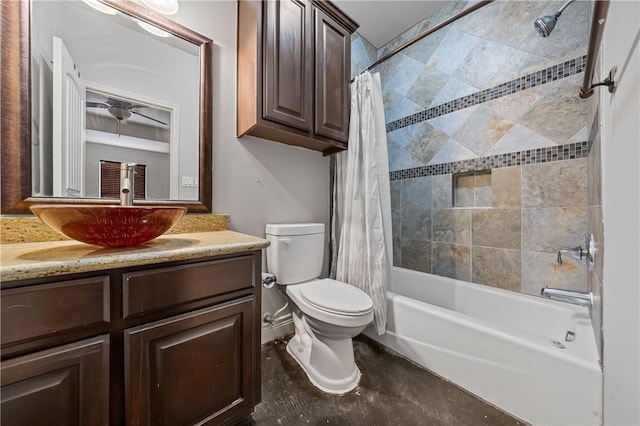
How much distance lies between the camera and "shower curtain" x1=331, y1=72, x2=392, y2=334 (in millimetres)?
1493

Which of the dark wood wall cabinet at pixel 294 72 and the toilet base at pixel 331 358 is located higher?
the dark wood wall cabinet at pixel 294 72

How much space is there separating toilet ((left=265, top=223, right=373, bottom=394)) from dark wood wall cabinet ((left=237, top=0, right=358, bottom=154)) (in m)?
0.63

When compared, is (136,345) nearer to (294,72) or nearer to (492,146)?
(294,72)

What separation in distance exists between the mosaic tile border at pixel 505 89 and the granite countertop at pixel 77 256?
1.90 meters

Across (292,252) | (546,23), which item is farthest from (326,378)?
(546,23)

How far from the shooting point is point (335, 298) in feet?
4.21

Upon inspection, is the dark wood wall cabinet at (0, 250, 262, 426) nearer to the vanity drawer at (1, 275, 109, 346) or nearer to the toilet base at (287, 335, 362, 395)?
the vanity drawer at (1, 275, 109, 346)

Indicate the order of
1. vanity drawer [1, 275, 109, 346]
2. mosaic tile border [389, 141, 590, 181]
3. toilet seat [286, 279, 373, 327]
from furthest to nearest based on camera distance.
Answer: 1. mosaic tile border [389, 141, 590, 181]
2. toilet seat [286, 279, 373, 327]
3. vanity drawer [1, 275, 109, 346]

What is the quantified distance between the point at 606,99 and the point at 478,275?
1.27 meters

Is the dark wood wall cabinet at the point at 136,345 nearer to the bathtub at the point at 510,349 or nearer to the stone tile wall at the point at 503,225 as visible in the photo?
the bathtub at the point at 510,349

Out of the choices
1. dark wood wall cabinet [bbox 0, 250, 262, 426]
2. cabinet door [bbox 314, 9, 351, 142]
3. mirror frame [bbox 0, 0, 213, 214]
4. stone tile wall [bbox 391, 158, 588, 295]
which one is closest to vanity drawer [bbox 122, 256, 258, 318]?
dark wood wall cabinet [bbox 0, 250, 262, 426]

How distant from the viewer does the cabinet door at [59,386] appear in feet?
1.77

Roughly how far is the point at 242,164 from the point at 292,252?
634mm

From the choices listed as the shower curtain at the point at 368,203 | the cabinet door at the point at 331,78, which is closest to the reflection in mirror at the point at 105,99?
the cabinet door at the point at 331,78
